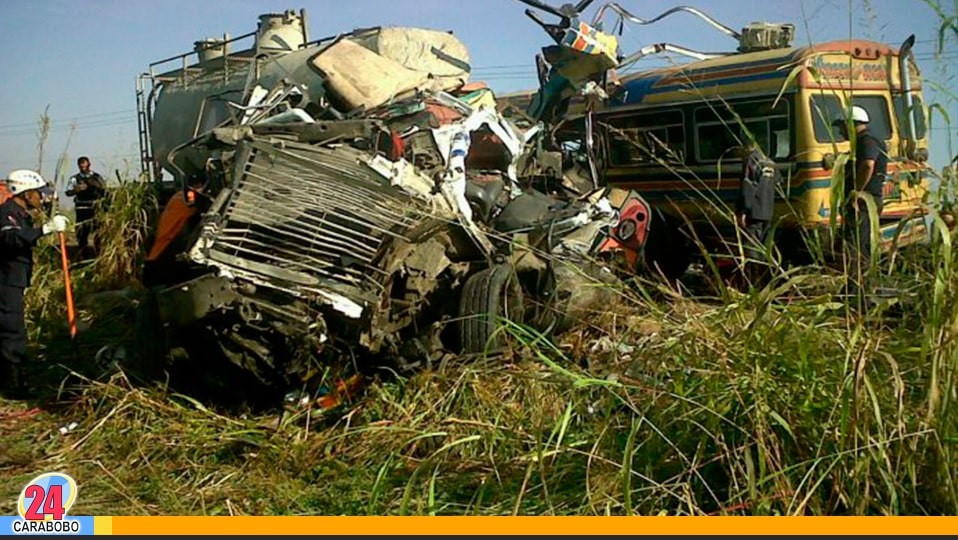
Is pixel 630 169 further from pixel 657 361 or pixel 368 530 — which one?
pixel 368 530

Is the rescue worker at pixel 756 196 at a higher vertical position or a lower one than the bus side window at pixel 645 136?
lower

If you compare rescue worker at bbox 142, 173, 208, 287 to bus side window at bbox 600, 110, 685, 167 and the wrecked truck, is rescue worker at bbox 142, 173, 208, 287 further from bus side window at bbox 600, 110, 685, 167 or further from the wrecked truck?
bus side window at bbox 600, 110, 685, 167

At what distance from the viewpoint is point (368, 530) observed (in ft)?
9.46

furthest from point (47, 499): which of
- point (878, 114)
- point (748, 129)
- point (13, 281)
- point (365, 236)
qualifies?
point (878, 114)

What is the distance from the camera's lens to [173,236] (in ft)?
19.3

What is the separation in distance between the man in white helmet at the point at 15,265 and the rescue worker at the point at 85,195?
3340 mm

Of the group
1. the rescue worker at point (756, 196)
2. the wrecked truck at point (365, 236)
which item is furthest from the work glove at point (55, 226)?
the rescue worker at point (756, 196)

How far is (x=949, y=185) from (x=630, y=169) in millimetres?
7234

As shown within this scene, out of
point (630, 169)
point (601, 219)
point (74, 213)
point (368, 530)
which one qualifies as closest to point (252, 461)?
point (368, 530)

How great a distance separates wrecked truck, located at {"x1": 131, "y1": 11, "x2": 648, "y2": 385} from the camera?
15.4 feet

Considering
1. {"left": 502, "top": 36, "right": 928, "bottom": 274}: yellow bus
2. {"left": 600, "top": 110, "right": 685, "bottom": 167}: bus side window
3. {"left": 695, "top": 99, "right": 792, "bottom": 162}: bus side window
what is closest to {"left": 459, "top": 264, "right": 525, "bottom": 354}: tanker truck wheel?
{"left": 502, "top": 36, "right": 928, "bottom": 274}: yellow bus

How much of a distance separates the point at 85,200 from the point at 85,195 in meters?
0.17

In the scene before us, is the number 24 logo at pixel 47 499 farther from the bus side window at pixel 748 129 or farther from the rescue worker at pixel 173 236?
the bus side window at pixel 748 129

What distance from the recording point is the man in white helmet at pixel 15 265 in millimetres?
5945
